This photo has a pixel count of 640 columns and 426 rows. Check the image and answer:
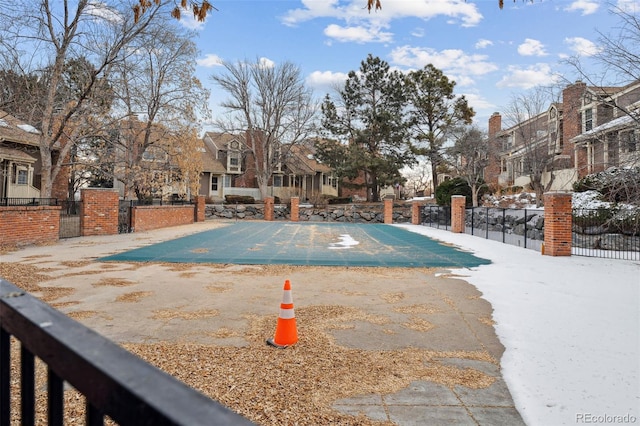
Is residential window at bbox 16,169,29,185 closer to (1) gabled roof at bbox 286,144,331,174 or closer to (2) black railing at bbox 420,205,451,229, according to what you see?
(1) gabled roof at bbox 286,144,331,174

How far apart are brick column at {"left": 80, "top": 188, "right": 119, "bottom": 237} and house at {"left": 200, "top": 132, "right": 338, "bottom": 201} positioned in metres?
19.7

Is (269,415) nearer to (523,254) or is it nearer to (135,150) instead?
(523,254)

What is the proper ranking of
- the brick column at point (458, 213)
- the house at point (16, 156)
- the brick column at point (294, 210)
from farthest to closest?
the brick column at point (294, 210)
the house at point (16, 156)
the brick column at point (458, 213)

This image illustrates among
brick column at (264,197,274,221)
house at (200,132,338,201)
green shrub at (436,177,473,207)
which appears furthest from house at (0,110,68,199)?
green shrub at (436,177,473,207)

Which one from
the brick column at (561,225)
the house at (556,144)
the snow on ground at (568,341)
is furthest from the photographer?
the house at (556,144)

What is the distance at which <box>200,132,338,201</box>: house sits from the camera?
34719mm

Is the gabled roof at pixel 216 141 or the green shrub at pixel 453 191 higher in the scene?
the gabled roof at pixel 216 141

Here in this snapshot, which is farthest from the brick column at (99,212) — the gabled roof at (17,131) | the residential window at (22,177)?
the residential window at (22,177)

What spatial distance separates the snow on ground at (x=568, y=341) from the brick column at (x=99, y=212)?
1236cm

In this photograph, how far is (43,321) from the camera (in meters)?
0.81

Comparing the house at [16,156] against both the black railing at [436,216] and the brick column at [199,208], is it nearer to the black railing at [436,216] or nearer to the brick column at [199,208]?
the brick column at [199,208]

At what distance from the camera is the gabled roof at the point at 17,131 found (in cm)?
1769

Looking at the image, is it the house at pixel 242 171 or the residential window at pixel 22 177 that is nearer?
the residential window at pixel 22 177

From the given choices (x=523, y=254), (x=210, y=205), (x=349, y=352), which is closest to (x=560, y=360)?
(x=349, y=352)
